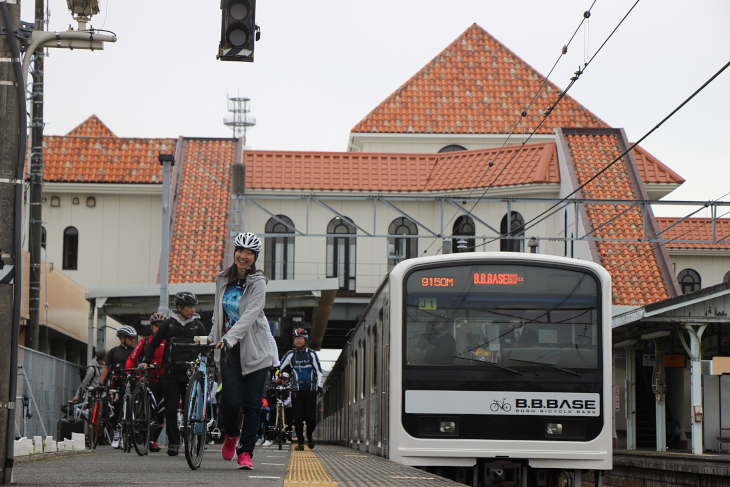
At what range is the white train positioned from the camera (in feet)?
37.9

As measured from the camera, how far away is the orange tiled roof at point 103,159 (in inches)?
1537

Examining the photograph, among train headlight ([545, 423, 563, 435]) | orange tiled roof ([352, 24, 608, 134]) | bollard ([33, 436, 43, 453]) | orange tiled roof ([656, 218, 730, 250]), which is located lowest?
bollard ([33, 436, 43, 453])

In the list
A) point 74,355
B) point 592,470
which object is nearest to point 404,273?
point 592,470

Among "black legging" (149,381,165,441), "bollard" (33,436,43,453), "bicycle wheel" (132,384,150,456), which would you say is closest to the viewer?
"bollard" (33,436,43,453)

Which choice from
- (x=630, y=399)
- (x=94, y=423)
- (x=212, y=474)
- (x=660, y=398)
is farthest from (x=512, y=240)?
(x=212, y=474)

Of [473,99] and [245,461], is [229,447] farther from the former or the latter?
[473,99]

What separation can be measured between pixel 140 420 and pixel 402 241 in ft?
89.4

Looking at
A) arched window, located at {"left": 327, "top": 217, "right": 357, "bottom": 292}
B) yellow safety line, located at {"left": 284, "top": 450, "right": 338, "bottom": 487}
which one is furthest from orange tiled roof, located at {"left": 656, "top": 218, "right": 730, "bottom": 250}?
yellow safety line, located at {"left": 284, "top": 450, "right": 338, "bottom": 487}

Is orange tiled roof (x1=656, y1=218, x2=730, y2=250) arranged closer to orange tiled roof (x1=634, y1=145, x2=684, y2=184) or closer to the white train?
orange tiled roof (x1=634, y1=145, x2=684, y2=184)

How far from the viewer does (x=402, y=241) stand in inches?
1545

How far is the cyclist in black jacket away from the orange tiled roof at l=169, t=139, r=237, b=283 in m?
23.4

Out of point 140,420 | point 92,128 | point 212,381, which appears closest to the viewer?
point 212,381

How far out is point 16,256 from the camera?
6773 millimetres

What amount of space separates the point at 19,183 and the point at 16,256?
46 centimetres
